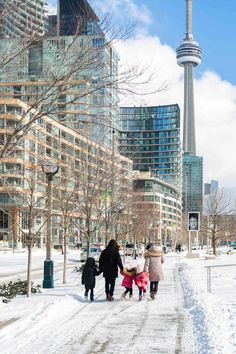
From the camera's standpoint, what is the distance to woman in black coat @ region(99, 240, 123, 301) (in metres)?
14.7

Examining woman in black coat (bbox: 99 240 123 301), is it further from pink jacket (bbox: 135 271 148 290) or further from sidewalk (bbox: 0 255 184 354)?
pink jacket (bbox: 135 271 148 290)

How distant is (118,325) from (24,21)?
6087 millimetres

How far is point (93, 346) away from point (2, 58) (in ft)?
17.5

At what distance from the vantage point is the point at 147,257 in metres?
15.1

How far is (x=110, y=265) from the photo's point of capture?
1475cm

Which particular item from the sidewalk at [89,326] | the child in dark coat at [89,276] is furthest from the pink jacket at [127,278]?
the child in dark coat at [89,276]

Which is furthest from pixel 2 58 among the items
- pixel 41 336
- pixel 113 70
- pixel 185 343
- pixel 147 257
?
pixel 147 257

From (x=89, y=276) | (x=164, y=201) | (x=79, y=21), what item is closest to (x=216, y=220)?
(x=89, y=276)

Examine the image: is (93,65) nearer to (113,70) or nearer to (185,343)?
(113,70)

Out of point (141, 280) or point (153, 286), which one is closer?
point (141, 280)

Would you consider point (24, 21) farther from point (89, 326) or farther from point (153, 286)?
point (153, 286)

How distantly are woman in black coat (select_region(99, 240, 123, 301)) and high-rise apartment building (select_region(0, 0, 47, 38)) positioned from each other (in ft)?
21.3

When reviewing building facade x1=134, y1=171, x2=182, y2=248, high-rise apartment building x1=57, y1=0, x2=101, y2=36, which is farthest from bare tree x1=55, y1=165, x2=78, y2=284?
building facade x1=134, y1=171, x2=182, y2=248

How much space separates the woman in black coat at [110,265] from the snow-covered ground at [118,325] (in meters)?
0.40
